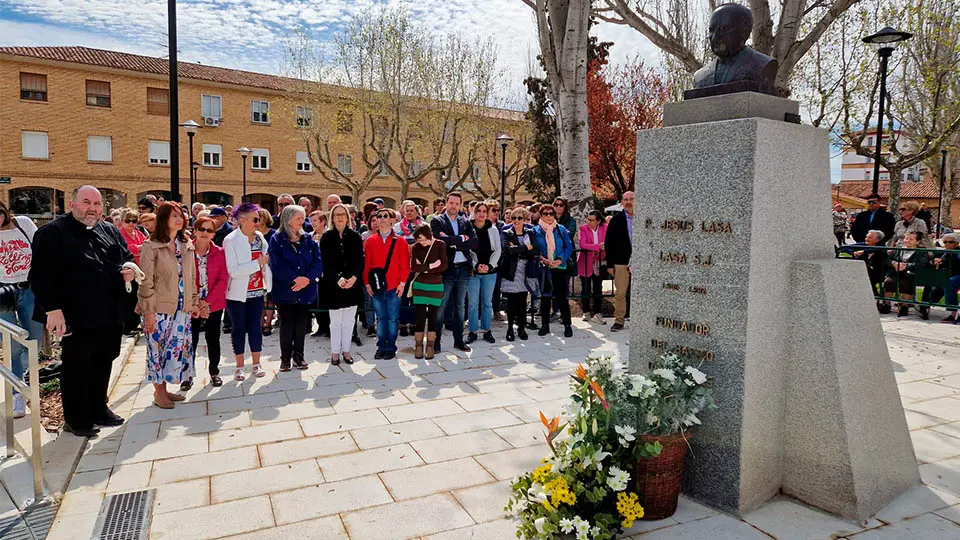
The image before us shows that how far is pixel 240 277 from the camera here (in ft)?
21.8

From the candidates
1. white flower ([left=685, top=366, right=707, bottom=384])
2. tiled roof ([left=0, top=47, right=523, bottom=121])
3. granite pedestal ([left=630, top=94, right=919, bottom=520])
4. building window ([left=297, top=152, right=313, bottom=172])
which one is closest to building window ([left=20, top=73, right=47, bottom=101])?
tiled roof ([left=0, top=47, right=523, bottom=121])

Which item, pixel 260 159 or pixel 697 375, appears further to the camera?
pixel 260 159

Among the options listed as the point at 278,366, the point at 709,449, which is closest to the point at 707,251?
the point at 709,449

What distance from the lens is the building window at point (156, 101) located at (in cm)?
3584

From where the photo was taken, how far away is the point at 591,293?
1084 centimetres

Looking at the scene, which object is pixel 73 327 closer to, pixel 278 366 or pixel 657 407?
pixel 278 366

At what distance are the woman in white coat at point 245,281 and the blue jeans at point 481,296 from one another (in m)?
2.93

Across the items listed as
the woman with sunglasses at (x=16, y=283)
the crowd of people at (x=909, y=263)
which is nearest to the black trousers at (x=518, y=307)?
the woman with sunglasses at (x=16, y=283)

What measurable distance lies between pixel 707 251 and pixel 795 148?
860 mm

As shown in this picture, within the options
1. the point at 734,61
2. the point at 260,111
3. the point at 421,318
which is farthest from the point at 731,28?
the point at 260,111

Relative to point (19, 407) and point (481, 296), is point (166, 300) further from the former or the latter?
point (481, 296)

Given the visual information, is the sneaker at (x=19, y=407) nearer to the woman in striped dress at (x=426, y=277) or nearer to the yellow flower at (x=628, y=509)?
the woman in striped dress at (x=426, y=277)

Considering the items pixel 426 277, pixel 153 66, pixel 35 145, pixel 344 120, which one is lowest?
pixel 426 277

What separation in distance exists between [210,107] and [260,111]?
117 inches
